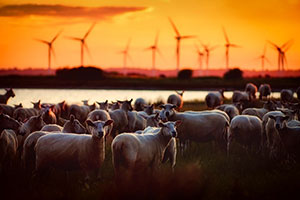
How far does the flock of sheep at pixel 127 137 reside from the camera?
11.6 meters

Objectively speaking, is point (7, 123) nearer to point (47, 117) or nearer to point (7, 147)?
point (7, 147)

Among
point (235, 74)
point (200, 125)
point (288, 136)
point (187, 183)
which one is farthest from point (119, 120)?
point (235, 74)

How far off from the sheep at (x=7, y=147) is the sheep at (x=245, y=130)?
21.9ft

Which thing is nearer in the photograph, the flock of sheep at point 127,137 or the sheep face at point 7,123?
the flock of sheep at point 127,137

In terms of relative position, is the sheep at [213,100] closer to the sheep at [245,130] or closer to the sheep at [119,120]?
the sheep at [119,120]

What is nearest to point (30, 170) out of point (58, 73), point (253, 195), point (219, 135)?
point (253, 195)

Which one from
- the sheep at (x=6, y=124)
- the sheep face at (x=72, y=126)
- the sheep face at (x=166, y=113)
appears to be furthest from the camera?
the sheep face at (x=166, y=113)

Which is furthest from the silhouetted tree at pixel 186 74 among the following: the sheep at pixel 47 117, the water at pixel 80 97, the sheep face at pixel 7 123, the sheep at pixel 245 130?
the sheep face at pixel 7 123

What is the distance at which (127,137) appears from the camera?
36.9 ft

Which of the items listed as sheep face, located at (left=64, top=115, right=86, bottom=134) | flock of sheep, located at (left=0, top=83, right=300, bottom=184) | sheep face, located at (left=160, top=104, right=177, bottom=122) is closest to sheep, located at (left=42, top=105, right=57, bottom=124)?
flock of sheep, located at (left=0, top=83, right=300, bottom=184)

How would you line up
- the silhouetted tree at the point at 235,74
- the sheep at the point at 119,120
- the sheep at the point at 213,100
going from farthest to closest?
1. the silhouetted tree at the point at 235,74
2. the sheep at the point at 213,100
3. the sheep at the point at 119,120

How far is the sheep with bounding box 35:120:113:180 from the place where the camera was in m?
11.6

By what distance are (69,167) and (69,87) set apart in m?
81.0

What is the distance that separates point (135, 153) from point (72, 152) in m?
1.39
